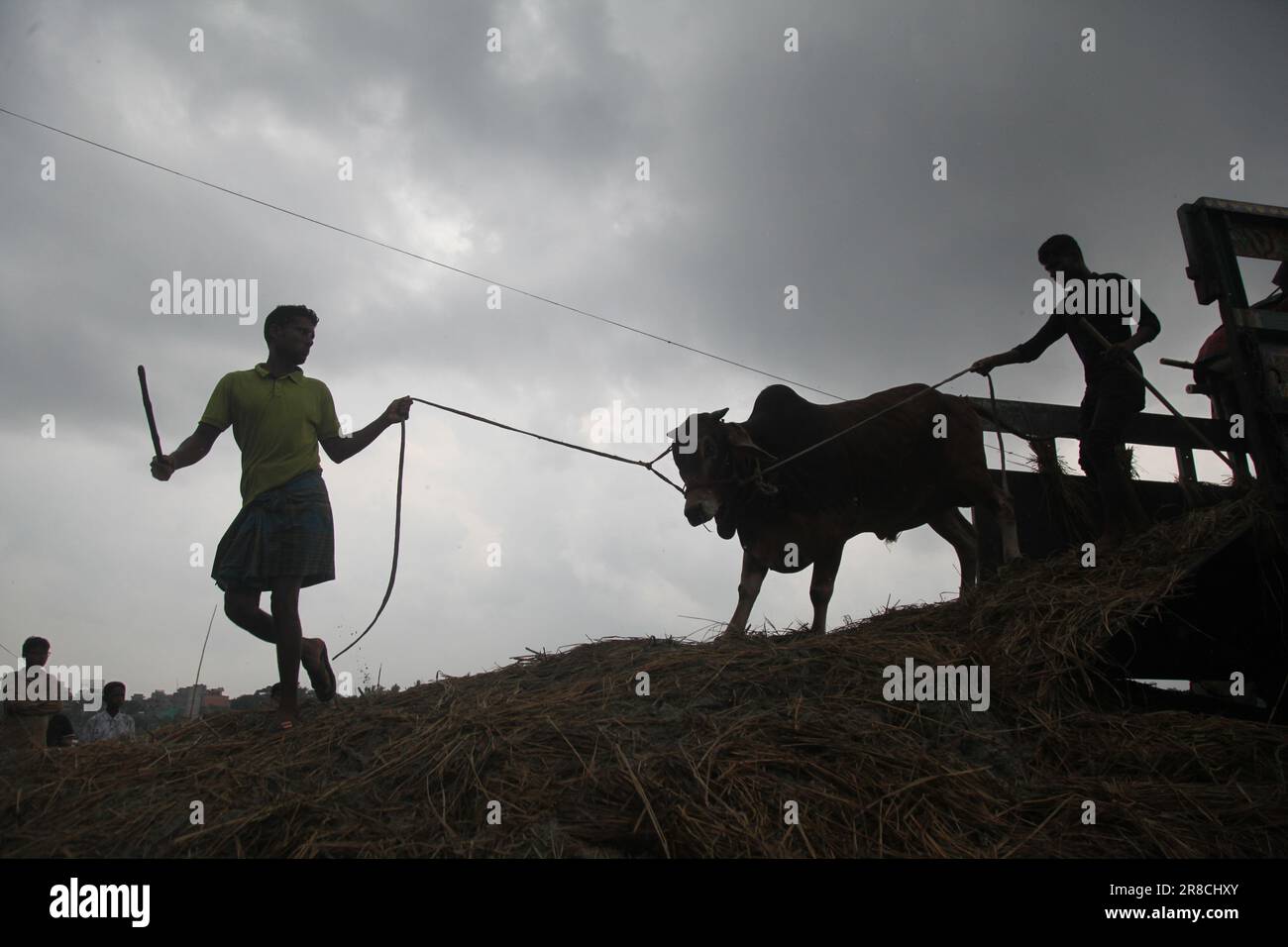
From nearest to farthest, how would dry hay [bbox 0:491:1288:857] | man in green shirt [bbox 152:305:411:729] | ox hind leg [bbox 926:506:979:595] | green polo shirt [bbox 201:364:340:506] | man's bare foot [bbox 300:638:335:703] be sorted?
dry hay [bbox 0:491:1288:857] → man in green shirt [bbox 152:305:411:729] → green polo shirt [bbox 201:364:340:506] → man's bare foot [bbox 300:638:335:703] → ox hind leg [bbox 926:506:979:595]

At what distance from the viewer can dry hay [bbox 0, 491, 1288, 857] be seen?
284 cm

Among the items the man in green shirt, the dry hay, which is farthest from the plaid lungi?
the dry hay

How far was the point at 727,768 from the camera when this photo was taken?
10.2ft

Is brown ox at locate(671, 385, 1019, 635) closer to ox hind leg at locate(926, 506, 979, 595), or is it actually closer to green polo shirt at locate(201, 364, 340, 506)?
ox hind leg at locate(926, 506, 979, 595)

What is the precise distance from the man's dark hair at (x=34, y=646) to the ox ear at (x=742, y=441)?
583 centimetres

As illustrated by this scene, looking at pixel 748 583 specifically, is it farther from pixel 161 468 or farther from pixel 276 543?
pixel 161 468

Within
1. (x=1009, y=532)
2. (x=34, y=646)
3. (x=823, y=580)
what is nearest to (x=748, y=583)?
(x=823, y=580)

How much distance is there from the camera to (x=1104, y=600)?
4320 mm

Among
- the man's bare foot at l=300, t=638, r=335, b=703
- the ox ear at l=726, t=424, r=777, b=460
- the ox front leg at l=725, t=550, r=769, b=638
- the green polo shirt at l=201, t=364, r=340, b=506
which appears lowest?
the man's bare foot at l=300, t=638, r=335, b=703

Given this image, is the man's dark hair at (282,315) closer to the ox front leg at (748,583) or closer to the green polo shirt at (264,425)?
the green polo shirt at (264,425)
